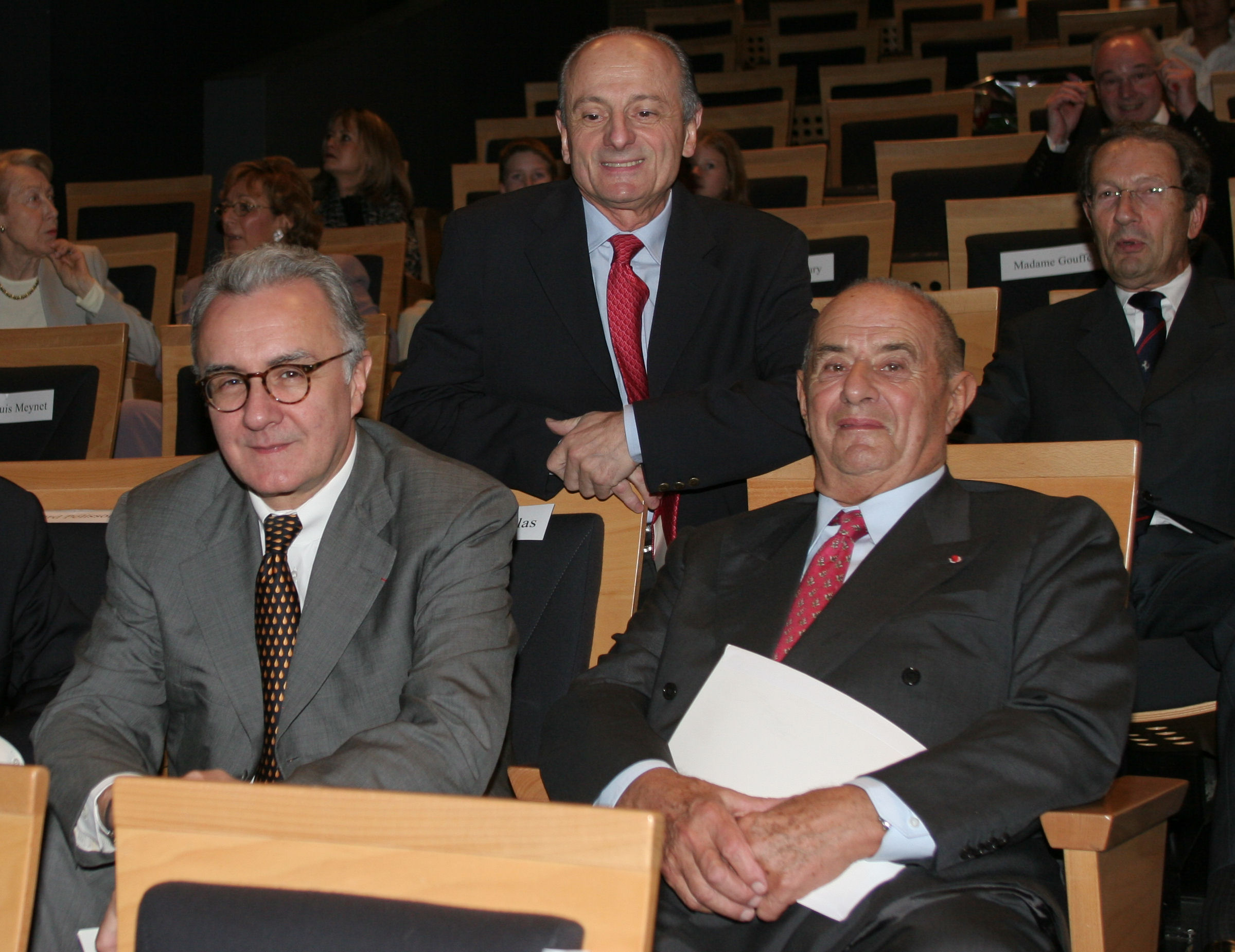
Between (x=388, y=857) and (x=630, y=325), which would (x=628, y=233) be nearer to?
(x=630, y=325)

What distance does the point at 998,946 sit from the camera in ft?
4.29

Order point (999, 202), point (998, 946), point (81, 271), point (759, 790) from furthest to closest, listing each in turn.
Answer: point (81, 271) < point (999, 202) < point (759, 790) < point (998, 946)

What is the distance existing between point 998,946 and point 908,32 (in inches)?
363

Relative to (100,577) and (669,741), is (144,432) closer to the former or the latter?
(100,577)

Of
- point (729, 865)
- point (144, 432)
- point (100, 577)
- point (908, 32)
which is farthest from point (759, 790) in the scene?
point (908, 32)

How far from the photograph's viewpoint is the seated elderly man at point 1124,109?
4.39 metres

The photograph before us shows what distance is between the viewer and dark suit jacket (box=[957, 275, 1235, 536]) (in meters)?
2.51

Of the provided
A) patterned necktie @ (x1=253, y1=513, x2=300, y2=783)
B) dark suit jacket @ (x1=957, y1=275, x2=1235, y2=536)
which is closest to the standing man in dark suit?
patterned necktie @ (x1=253, y1=513, x2=300, y2=783)

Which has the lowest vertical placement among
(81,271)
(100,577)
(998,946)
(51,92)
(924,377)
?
(998,946)

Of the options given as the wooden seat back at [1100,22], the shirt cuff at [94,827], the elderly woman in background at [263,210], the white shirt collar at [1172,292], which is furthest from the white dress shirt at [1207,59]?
the shirt cuff at [94,827]

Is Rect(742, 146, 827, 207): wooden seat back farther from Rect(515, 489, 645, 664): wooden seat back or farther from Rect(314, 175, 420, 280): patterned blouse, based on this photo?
Rect(515, 489, 645, 664): wooden seat back

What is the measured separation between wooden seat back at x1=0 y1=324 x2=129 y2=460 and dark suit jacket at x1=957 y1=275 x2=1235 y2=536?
204cm

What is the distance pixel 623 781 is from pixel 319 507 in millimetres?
605

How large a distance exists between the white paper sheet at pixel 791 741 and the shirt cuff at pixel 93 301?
3.39 m
